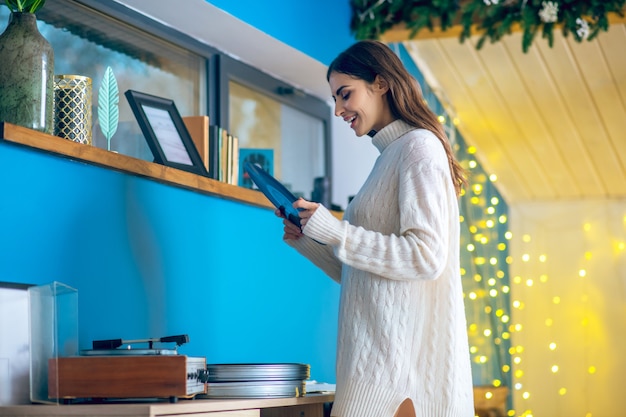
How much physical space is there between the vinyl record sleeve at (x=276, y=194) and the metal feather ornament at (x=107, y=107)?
563 millimetres

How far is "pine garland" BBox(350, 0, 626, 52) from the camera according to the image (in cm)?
391

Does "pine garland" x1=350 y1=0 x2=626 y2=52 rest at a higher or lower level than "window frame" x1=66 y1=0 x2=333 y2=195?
higher

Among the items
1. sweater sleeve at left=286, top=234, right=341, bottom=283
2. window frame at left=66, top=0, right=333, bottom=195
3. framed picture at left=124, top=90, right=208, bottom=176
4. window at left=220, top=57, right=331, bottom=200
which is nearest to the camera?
sweater sleeve at left=286, top=234, right=341, bottom=283

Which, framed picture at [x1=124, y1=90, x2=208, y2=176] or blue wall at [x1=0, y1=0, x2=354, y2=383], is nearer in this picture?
blue wall at [x1=0, y1=0, x2=354, y2=383]

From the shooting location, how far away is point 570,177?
566 centimetres

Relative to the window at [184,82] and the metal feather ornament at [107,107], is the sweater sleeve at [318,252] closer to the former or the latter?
the metal feather ornament at [107,107]

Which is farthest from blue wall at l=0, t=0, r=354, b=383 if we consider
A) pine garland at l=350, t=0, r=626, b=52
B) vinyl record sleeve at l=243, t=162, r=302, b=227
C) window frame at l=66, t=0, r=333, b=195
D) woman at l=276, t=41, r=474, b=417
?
woman at l=276, t=41, r=474, b=417

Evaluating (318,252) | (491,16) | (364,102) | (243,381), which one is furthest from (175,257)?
(491,16)

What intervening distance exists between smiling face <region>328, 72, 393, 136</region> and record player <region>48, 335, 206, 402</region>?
0.70 m

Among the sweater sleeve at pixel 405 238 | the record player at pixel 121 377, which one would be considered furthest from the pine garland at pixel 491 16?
the record player at pixel 121 377

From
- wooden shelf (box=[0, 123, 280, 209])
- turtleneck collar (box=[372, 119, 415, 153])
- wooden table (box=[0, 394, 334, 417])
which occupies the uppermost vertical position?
turtleneck collar (box=[372, 119, 415, 153])

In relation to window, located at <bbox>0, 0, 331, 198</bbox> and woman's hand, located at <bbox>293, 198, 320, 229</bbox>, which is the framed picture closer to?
window, located at <bbox>0, 0, 331, 198</bbox>

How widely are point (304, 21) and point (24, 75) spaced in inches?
68.5

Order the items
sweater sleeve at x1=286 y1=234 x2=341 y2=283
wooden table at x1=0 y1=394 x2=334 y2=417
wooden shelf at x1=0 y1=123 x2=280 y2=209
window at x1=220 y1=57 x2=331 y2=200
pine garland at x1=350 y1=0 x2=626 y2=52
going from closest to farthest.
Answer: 1. wooden table at x1=0 y1=394 x2=334 y2=417
2. wooden shelf at x1=0 y1=123 x2=280 y2=209
3. sweater sleeve at x1=286 y1=234 x2=341 y2=283
4. window at x1=220 y1=57 x2=331 y2=200
5. pine garland at x1=350 y1=0 x2=626 y2=52
